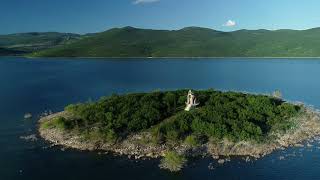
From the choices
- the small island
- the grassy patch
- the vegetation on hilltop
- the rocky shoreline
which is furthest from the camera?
the grassy patch

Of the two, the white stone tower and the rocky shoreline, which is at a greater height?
the white stone tower

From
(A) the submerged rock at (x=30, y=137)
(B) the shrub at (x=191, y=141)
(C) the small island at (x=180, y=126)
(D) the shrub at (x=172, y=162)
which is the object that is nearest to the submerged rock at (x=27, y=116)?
(C) the small island at (x=180, y=126)

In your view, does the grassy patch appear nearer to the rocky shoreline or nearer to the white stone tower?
the rocky shoreline

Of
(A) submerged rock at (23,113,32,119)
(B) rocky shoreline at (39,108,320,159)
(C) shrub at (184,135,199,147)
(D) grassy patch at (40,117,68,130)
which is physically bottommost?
(B) rocky shoreline at (39,108,320,159)

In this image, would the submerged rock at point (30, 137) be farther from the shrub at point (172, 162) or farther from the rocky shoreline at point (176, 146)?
the shrub at point (172, 162)

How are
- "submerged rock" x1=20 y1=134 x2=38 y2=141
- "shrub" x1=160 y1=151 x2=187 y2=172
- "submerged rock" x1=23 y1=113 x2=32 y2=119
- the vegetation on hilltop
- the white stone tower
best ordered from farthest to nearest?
1. "submerged rock" x1=23 y1=113 x2=32 y2=119
2. the white stone tower
3. "submerged rock" x1=20 y1=134 x2=38 y2=141
4. the vegetation on hilltop
5. "shrub" x1=160 y1=151 x2=187 y2=172

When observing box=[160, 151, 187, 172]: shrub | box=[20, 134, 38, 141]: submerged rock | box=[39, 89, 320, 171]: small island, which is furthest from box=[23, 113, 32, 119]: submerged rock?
box=[160, 151, 187, 172]: shrub

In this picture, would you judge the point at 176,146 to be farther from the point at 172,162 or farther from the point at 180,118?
the point at 172,162
